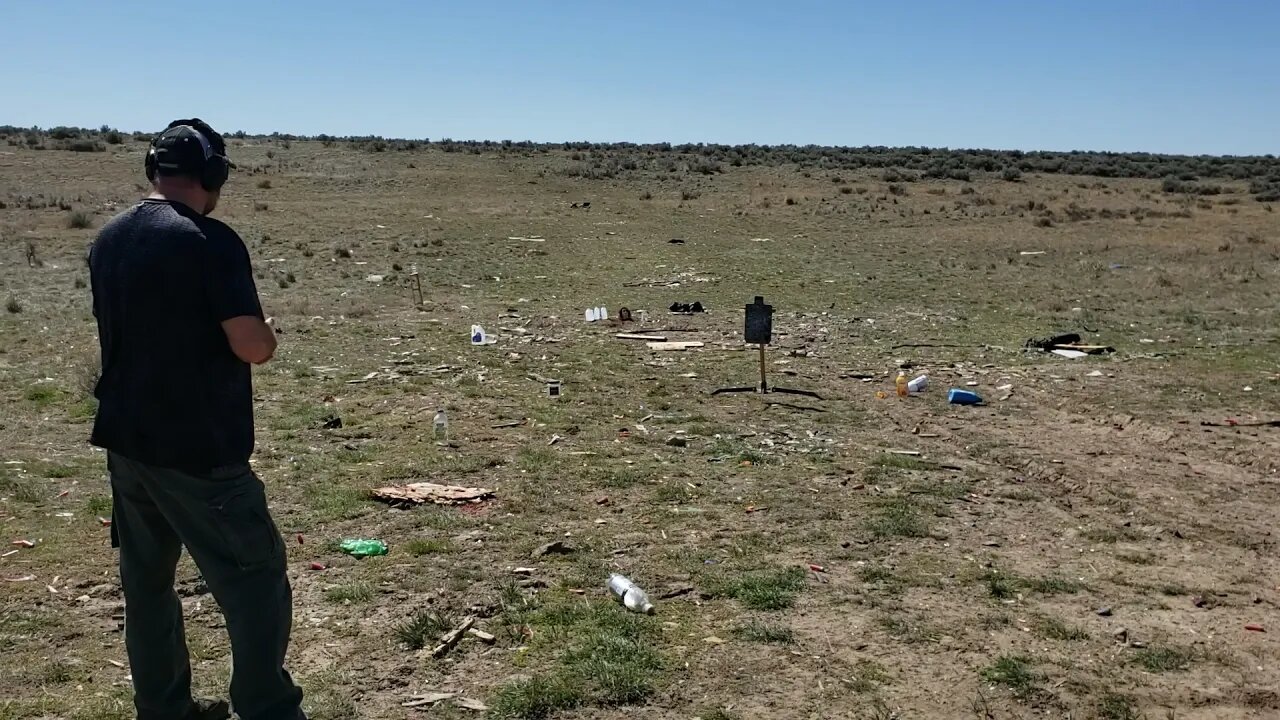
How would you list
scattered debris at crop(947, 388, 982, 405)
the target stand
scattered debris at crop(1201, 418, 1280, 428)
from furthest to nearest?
A: the target stand < scattered debris at crop(947, 388, 982, 405) < scattered debris at crop(1201, 418, 1280, 428)

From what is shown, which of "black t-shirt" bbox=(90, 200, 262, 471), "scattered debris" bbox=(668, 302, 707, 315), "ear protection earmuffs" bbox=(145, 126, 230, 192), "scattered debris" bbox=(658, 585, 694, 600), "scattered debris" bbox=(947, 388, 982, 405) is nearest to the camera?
"black t-shirt" bbox=(90, 200, 262, 471)

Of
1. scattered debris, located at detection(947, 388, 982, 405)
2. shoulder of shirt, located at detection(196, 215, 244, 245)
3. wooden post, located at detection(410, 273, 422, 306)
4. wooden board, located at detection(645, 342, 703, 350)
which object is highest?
shoulder of shirt, located at detection(196, 215, 244, 245)

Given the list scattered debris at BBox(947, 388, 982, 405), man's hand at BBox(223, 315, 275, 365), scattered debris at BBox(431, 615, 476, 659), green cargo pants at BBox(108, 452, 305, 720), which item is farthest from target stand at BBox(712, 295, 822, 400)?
man's hand at BBox(223, 315, 275, 365)

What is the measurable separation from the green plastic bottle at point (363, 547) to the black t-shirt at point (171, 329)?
2.71 m

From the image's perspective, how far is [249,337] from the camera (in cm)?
319

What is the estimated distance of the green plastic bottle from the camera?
5.85 m

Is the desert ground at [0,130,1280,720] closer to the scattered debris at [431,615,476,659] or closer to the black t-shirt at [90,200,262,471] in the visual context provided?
the scattered debris at [431,615,476,659]

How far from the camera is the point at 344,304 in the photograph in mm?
15555

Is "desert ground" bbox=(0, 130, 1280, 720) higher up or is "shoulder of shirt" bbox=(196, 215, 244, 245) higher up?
"shoulder of shirt" bbox=(196, 215, 244, 245)

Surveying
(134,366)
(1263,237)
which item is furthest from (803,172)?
(134,366)

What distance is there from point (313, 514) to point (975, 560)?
4104 mm

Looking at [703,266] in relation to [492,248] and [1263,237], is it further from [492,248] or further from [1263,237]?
[1263,237]

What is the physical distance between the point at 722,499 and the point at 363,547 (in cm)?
243

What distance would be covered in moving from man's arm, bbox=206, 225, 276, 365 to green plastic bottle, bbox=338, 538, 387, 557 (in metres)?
2.85
